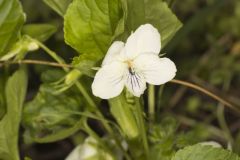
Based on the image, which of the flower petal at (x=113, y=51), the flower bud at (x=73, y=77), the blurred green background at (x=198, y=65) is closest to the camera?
the flower petal at (x=113, y=51)

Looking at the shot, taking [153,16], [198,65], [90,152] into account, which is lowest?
[198,65]

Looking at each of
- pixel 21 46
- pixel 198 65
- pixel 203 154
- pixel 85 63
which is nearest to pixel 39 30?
pixel 21 46

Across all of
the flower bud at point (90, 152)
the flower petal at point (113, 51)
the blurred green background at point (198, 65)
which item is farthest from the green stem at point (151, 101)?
the blurred green background at point (198, 65)

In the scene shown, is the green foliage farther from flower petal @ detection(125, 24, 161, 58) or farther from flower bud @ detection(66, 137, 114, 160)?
flower petal @ detection(125, 24, 161, 58)

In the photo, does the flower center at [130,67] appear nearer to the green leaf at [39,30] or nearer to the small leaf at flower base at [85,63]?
the small leaf at flower base at [85,63]

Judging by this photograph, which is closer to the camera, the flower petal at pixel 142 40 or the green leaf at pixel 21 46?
the flower petal at pixel 142 40

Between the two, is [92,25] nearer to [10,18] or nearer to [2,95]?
[10,18]
